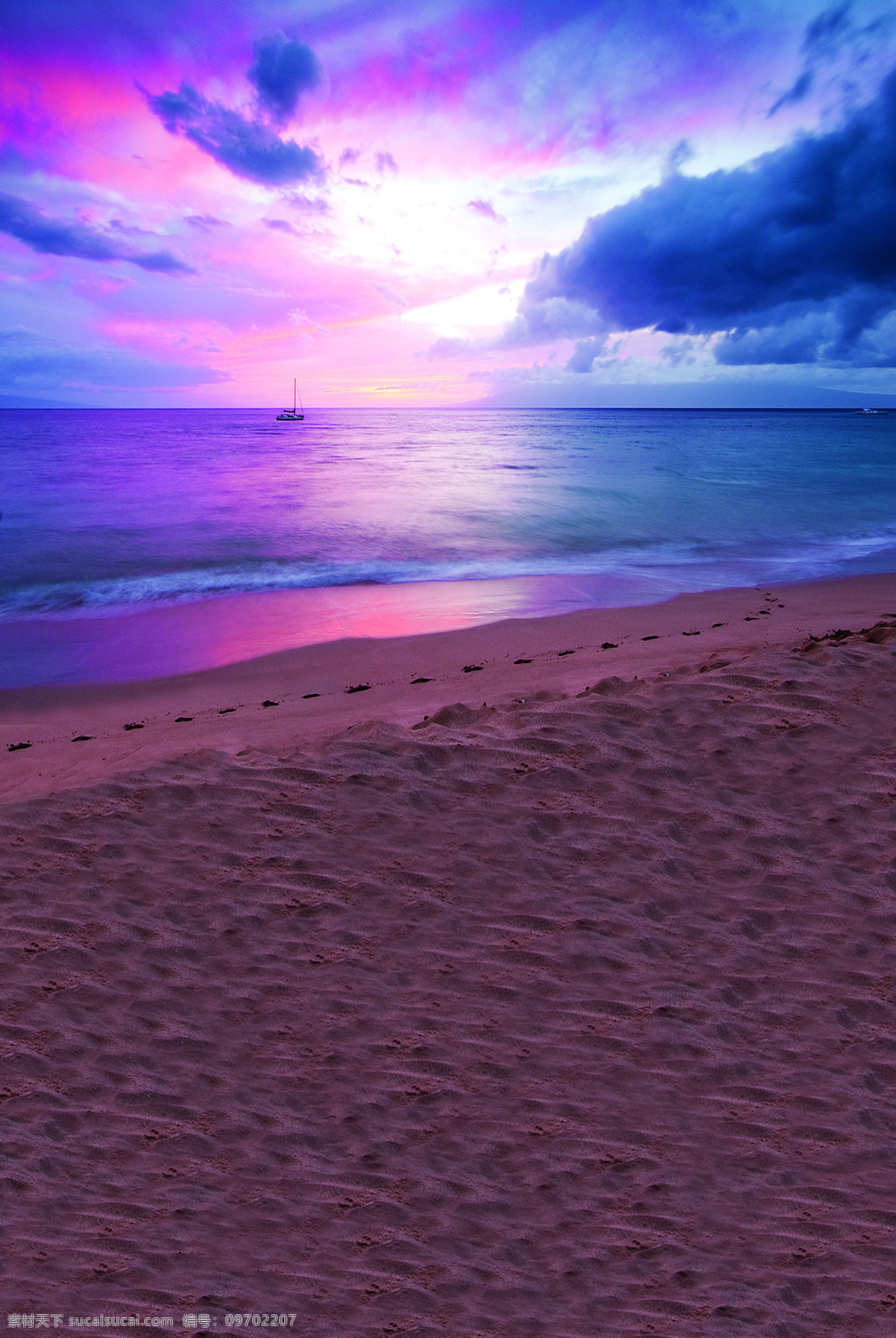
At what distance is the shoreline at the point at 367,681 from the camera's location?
21.0 ft

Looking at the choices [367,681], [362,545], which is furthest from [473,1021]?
[362,545]

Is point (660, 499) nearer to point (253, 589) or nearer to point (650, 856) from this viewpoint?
point (253, 589)

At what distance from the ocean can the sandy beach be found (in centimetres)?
553

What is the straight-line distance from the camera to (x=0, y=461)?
46.4 metres

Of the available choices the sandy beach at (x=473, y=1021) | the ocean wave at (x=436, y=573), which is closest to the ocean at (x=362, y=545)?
the ocean wave at (x=436, y=573)

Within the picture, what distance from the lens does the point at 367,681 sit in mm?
8727

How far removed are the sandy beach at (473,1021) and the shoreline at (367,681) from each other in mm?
394

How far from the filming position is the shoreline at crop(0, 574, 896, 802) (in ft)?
→ 21.0

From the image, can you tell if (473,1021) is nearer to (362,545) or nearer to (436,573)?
(436,573)

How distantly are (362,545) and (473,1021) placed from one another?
16412 millimetres

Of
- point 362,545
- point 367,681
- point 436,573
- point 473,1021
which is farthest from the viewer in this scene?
point 362,545

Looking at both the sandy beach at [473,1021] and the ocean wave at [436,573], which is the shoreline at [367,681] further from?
the ocean wave at [436,573]

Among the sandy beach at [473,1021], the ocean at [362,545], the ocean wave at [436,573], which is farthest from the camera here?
Result: the ocean wave at [436,573]

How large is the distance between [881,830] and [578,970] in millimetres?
2356
